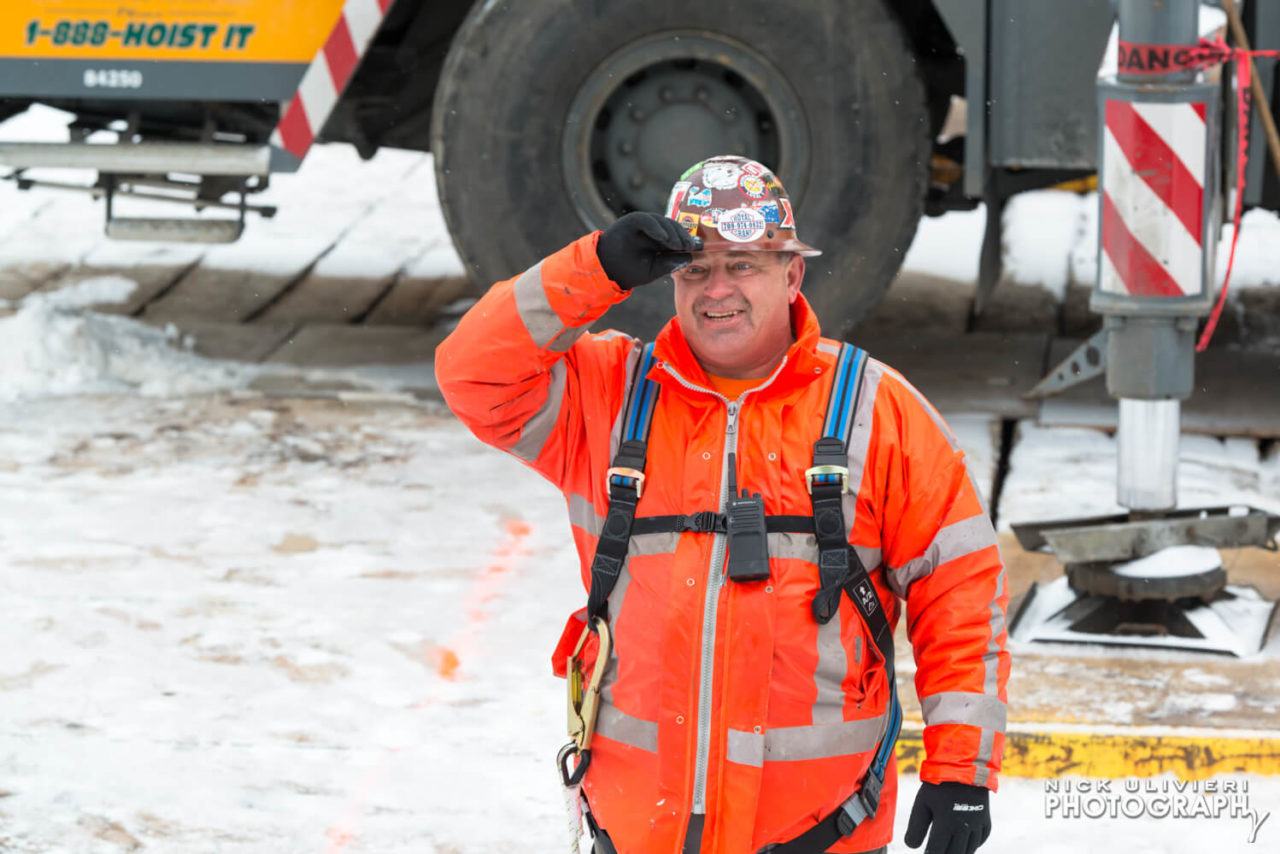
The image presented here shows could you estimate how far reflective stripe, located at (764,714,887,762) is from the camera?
2.70 meters

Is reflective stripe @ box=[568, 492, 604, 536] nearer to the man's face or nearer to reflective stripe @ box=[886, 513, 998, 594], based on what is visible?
the man's face

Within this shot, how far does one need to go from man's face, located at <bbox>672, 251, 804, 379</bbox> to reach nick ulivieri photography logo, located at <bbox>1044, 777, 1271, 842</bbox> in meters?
1.53

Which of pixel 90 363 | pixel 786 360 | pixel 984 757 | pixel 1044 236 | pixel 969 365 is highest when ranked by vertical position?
pixel 786 360

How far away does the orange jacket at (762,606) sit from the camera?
267 cm

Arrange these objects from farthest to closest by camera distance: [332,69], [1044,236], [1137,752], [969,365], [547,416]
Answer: [1044,236] → [969,365] → [332,69] → [1137,752] → [547,416]

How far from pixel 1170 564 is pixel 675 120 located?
2.20 metres

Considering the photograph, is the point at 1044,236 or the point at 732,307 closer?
the point at 732,307

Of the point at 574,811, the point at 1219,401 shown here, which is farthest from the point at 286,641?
the point at 1219,401

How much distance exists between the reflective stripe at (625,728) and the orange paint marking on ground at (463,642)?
Result: 116 centimetres

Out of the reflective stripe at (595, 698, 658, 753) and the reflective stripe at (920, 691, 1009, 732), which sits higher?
the reflective stripe at (920, 691, 1009, 732)

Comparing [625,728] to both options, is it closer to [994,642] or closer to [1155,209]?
[994,642]

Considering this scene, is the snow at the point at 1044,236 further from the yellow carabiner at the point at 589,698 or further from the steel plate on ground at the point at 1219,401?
the yellow carabiner at the point at 589,698

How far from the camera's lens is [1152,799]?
3.94 meters

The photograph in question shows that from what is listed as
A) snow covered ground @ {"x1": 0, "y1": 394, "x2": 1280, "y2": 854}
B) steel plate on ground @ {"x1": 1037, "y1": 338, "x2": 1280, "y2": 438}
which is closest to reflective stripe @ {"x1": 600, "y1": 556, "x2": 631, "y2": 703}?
snow covered ground @ {"x1": 0, "y1": 394, "x2": 1280, "y2": 854}
